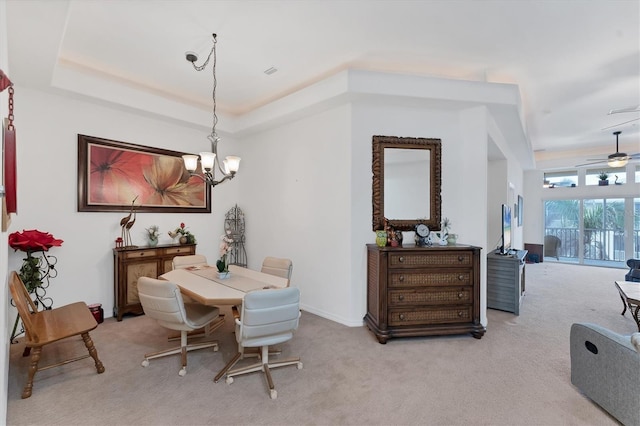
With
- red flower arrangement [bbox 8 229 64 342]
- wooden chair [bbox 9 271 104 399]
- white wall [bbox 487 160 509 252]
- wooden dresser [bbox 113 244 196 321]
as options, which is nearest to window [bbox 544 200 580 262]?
white wall [bbox 487 160 509 252]

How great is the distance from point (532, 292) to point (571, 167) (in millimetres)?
5066

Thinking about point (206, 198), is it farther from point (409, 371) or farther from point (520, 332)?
point (520, 332)

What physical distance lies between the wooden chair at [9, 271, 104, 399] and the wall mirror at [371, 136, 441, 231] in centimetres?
305

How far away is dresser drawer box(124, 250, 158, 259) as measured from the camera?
3849mm

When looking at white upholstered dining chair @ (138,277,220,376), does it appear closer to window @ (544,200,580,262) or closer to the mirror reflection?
the mirror reflection

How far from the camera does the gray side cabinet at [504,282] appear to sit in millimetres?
4219

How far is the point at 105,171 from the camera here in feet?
12.9

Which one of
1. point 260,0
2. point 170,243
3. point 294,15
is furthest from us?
point 170,243

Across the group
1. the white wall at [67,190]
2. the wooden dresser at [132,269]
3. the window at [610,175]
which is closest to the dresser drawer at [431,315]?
the wooden dresser at [132,269]

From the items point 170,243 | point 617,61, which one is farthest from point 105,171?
point 617,61

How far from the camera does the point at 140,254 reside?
394cm

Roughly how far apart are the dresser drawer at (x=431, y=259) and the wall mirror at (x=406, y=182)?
537mm

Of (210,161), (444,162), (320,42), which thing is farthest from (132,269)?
(444,162)

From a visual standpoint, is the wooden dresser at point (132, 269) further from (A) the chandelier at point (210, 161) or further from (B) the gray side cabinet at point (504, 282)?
(B) the gray side cabinet at point (504, 282)
